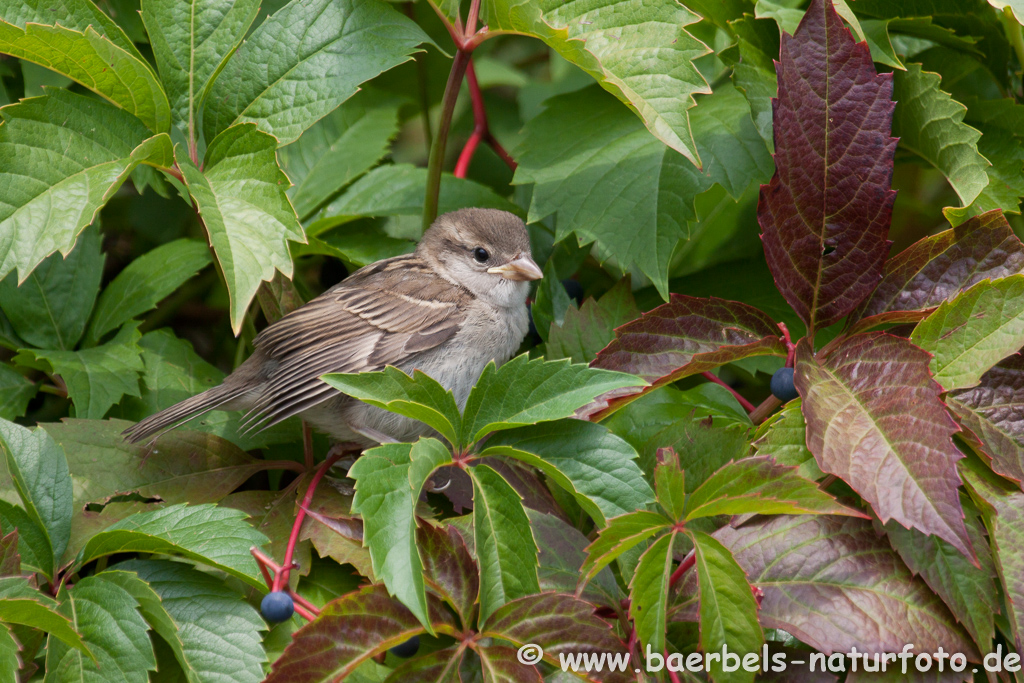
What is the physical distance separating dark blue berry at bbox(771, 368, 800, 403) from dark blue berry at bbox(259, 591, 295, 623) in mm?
934

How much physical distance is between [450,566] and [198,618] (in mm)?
443

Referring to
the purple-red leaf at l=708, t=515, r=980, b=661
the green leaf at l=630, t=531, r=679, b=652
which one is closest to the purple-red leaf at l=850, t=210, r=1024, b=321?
the purple-red leaf at l=708, t=515, r=980, b=661

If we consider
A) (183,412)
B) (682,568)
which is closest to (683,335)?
(682,568)

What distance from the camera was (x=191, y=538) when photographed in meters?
1.38

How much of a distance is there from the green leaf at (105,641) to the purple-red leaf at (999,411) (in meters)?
1.35

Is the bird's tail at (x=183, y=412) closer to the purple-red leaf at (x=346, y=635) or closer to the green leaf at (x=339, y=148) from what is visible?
the green leaf at (x=339, y=148)

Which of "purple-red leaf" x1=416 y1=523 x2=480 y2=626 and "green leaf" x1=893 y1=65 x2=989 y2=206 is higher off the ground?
"green leaf" x1=893 y1=65 x2=989 y2=206

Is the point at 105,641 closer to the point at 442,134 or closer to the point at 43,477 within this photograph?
the point at 43,477

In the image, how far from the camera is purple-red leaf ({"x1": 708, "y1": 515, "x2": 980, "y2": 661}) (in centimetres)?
128

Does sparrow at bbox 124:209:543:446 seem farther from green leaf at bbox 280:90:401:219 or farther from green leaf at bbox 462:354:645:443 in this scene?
green leaf at bbox 462:354:645:443

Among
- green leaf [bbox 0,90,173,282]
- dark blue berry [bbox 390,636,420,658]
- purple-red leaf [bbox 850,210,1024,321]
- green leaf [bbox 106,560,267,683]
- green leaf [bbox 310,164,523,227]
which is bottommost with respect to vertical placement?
dark blue berry [bbox 390,636,420,658]

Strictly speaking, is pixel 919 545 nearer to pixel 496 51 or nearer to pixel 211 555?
pixel 211 555

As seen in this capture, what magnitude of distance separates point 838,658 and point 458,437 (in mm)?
686

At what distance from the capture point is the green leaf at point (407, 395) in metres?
1.31
